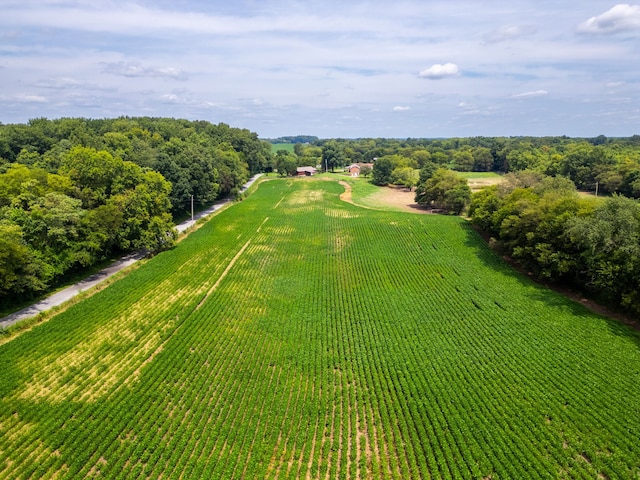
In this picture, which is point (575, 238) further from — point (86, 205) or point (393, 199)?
point (393, 199)

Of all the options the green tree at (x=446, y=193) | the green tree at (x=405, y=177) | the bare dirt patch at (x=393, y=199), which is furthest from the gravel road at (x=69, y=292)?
the green tree at (x=405, y=177)

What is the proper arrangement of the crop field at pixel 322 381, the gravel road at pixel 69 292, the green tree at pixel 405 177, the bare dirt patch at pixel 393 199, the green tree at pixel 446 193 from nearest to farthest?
the crop field at pixel 322 381 → the gravel road at pixel 69 292 → the green tree at pixel 446 193 → the bare dirt patch at pixel 393 199 → the green tree at pixel 405 177

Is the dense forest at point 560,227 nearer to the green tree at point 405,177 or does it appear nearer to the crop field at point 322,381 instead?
the crop field at point 322,381

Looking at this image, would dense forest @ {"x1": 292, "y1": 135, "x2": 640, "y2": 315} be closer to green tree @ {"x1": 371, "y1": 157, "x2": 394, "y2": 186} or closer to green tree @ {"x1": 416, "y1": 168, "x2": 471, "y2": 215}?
green tree @ {"x1": 416, "y1": 168, "x2": 471, "y2": 215}

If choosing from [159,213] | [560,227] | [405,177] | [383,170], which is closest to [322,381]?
[560,227]

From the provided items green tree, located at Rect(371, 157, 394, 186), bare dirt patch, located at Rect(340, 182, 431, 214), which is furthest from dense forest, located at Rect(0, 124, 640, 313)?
green tree, located at Rect(371, 157, 394, 186)

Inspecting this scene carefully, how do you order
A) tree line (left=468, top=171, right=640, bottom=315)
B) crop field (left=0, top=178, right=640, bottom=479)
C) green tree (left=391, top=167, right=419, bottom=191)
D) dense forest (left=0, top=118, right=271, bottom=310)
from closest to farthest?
crop field (left=0, top=178, right=640, bottom=479) → tree line (left=468, top=171, right=640, bottom=315) → dense forest (left=0, top=118, right=271, bottom=310) → green tree (left=391, top=167, right=419, bottom=191)

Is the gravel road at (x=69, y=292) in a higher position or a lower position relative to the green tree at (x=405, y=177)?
lower

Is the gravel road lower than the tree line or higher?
lower
